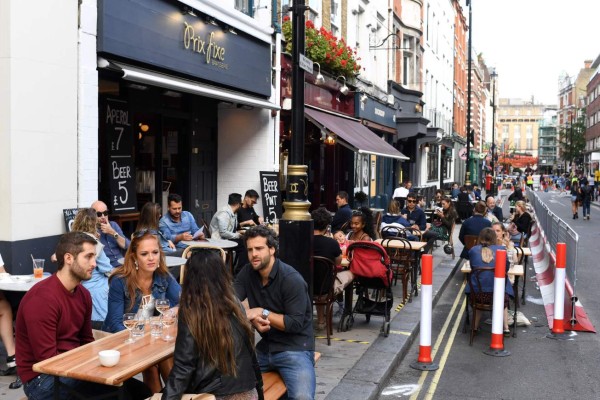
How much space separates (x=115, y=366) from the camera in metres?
3.88

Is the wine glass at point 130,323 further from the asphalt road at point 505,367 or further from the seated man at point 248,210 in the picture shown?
the seated man at point 248,210

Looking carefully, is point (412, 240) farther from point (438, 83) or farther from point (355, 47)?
point (438, 83)

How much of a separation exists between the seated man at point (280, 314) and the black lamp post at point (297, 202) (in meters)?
1.35

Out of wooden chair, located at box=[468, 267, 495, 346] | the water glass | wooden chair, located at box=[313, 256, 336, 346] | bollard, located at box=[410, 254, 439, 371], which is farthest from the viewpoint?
wooden chair, located at box=[468, 267, 495, 346]

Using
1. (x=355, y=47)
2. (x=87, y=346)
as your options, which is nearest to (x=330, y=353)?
(x=87, y=346)

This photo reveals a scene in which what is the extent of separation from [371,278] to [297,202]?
7.43ft

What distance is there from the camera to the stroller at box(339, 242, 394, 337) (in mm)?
7996

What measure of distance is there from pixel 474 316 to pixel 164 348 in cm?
506

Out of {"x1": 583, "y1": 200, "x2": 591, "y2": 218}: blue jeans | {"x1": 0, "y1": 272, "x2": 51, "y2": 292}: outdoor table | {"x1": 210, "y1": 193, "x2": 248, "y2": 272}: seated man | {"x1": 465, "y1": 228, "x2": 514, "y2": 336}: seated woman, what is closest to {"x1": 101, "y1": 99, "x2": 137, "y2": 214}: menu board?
{"x1": 210, "y1": 193, "x2": 248, "y2": 272}: seated man

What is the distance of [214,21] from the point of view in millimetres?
11656

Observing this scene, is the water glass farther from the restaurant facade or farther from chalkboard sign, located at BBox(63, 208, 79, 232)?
chalkboard sign, located at BBox(63, 208, 79, 232)

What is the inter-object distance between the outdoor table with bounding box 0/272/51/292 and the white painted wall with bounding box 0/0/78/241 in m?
1.04

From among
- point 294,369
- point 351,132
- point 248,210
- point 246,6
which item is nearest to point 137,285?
point 294,369

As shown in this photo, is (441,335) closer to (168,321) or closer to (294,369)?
(294,369)
